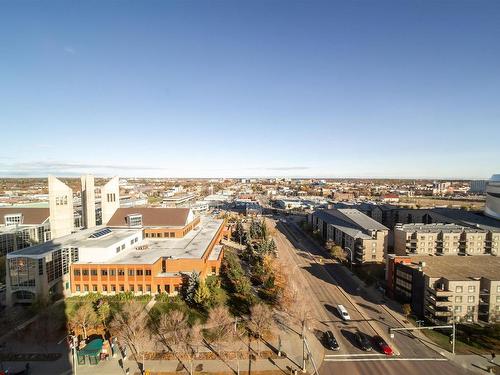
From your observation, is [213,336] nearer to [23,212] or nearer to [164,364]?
[164,364]

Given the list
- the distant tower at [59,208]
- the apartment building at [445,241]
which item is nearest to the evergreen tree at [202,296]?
the distant tower at [59,208]

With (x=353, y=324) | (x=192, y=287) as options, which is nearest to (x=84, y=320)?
(x=192, y=287)

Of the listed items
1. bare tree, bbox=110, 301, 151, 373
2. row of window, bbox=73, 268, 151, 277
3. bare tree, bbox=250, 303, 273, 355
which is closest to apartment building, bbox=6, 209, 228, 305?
row of window, bbox=73, 268, 151, 277

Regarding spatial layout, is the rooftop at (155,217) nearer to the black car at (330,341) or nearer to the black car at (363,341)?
the black car at (330,341)

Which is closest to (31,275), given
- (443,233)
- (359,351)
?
(359,351)

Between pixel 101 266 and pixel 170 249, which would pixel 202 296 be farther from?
pixel 170 249

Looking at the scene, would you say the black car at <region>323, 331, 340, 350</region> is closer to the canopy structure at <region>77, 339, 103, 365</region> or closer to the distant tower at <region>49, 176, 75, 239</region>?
the canopy structure at <region>77, 339, 103, 365</region>
